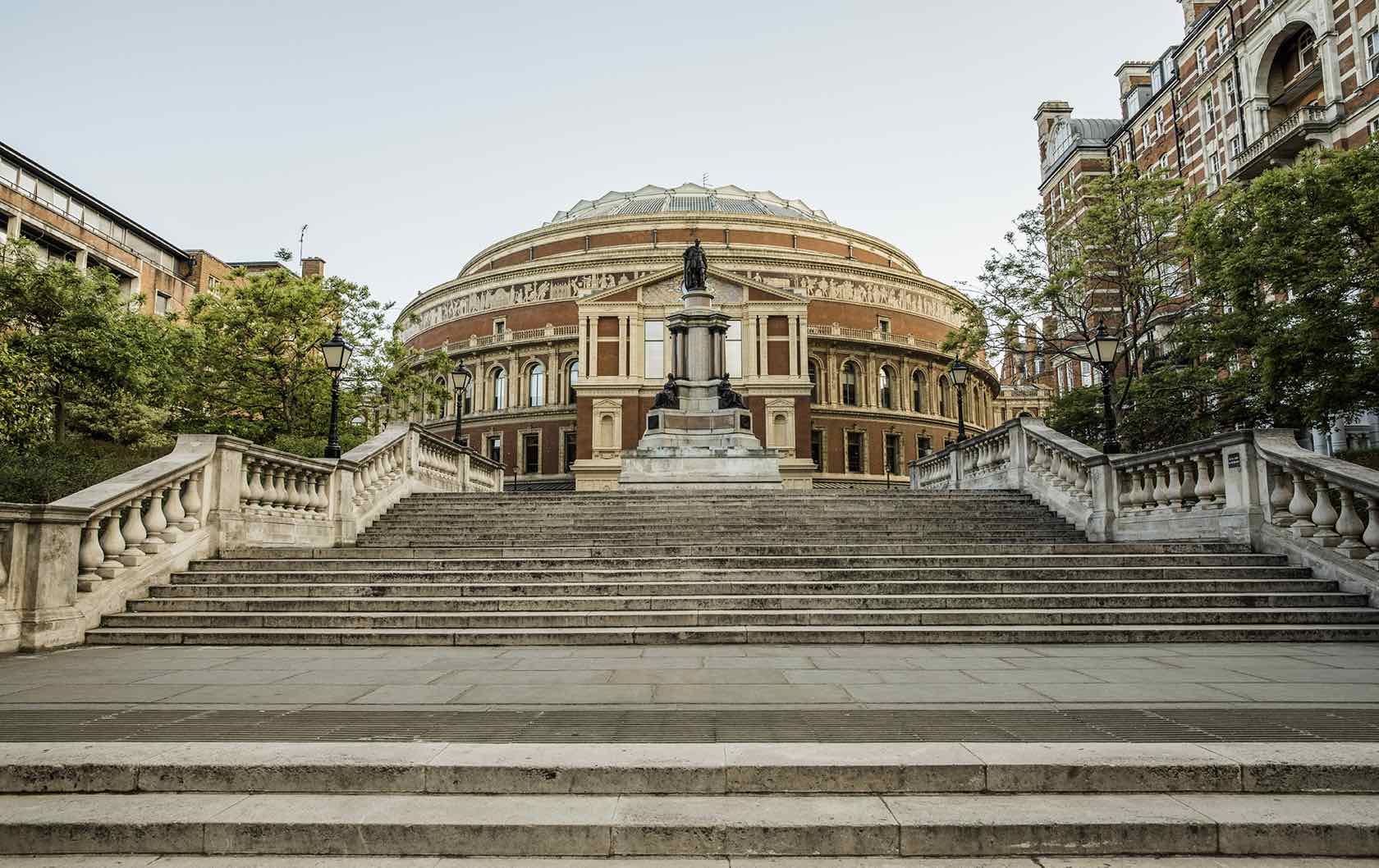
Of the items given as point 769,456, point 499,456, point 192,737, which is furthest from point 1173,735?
point 499,456

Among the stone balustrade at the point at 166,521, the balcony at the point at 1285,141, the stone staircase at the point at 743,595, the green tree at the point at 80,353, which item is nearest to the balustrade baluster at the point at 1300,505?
the stone staircase at the point at 743,595

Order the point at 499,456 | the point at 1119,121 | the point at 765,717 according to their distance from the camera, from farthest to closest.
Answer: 1. the point at 499,456
2. the point at 1119,121
3. the point at 765,717

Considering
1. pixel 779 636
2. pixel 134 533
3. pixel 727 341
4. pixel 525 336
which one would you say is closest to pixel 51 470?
pixel 134 533

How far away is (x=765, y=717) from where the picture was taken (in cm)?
546

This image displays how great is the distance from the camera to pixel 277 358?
31.6 metres

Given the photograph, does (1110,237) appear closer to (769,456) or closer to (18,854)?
(769,456)

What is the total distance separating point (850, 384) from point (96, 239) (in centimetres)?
5107

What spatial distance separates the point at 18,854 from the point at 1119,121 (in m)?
67.8

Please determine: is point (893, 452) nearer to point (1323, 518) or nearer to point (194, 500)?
point (1323, 518)

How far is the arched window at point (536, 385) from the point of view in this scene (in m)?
64.4

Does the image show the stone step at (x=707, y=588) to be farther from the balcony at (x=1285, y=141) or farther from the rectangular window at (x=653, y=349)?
the rectangular window at (x=653, y=349)

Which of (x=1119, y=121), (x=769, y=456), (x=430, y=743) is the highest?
(x=1119, y=121)

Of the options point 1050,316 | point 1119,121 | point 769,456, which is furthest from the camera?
point 1119,121

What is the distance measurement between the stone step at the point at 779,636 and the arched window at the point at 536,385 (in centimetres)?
5546
